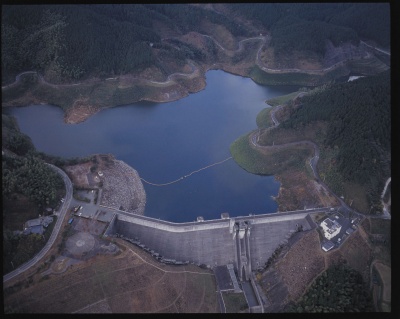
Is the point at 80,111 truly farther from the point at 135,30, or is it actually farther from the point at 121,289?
the point at 121,289

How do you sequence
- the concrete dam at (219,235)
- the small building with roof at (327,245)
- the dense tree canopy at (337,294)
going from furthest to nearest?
1. the concrete dam at (219,235)
2. the small building with roof at (327,245)
3. the dense tree canopy at (337,294)

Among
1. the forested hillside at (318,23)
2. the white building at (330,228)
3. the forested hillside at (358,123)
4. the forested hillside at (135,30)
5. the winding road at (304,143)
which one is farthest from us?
A: the forested hillside at (318,23)

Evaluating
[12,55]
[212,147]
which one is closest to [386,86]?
[212,147]

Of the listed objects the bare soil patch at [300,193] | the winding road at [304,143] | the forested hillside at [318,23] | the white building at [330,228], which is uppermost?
the forested hillside at [318,23]

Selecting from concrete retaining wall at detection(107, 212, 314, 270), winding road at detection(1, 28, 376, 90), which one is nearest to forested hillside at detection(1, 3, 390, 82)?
winding road at detection(1, 28, 376, 90)

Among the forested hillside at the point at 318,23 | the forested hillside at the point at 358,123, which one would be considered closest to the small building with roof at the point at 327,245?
the forested hillside at the point at 358,123

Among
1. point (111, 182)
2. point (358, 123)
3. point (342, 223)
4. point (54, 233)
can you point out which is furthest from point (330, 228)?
point (54, 233)

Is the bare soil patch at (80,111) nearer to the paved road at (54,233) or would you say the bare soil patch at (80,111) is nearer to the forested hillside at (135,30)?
the forested hillside at (135,30)
